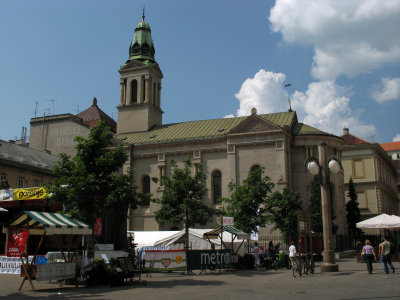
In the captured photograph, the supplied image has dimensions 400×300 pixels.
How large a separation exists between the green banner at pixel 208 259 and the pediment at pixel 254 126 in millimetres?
22339

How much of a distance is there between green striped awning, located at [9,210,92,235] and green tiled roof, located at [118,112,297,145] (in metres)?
30.9

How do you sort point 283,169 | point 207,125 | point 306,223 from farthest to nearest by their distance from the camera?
point 207,125 < point 283,169 < point 306,223

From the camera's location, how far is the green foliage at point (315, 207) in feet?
140

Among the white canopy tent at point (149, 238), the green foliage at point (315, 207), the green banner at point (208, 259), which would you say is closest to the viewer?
the green banner at point (208, 259)

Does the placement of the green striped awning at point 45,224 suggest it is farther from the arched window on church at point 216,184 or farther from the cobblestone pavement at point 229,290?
the arched window on church at point 216,184

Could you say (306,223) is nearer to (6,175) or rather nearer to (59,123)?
(6,175)

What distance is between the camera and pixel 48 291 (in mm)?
16250

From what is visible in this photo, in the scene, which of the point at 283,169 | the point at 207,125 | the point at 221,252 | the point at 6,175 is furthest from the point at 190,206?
the point at 6,175

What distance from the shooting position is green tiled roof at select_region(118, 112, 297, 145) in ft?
163

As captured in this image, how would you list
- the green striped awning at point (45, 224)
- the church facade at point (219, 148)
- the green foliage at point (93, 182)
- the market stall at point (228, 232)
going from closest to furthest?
1. the green striped awning at point (45, 224)
2. the green foliage at point (93, 182)
3. the market stall at point (228, 232)
4. the church facade at point (219, 148)

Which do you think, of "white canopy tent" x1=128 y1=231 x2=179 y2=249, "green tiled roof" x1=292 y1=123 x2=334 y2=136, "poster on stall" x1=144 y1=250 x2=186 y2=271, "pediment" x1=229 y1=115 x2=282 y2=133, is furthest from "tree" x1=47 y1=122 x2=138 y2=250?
"green tiled roof" x1=292 y1=123 x2=334 y2=136

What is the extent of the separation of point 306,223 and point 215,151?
24.7m

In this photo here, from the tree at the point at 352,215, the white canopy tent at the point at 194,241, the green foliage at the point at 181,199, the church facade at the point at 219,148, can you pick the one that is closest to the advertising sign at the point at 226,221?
the white canopy tent at the point at 194,241

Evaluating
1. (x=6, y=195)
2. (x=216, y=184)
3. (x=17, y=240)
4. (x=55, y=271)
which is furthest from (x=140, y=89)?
(x=55, y=271)
